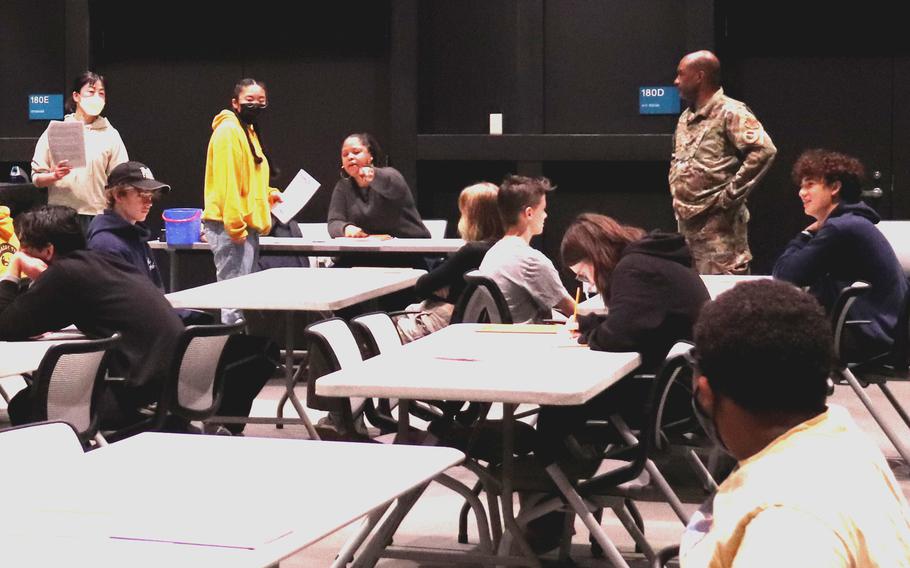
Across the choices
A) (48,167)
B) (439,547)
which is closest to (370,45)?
(48,167)

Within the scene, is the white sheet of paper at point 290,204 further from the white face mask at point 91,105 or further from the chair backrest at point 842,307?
the chair backrest at point 842,307

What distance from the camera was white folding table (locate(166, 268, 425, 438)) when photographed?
6.05 metres

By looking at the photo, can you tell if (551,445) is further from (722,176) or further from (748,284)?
(722,176)

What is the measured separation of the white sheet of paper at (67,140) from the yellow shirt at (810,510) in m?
7.11

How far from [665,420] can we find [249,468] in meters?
1.80

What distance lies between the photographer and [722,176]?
25.8 feet

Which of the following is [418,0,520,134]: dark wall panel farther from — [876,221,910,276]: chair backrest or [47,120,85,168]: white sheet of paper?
[876,221,910,276]: chair backrest

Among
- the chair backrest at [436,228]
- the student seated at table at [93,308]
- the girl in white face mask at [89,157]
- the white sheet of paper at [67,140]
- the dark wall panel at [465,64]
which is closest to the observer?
the student seated at table at [93,308]

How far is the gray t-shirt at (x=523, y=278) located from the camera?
5.96m

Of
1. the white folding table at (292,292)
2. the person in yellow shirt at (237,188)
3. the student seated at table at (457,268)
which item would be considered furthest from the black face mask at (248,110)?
the student seated at table at (457,268)

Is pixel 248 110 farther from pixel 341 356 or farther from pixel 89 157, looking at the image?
pixel 341 356

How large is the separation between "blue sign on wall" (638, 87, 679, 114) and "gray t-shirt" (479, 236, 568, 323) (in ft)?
13.4

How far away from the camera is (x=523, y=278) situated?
5961mm

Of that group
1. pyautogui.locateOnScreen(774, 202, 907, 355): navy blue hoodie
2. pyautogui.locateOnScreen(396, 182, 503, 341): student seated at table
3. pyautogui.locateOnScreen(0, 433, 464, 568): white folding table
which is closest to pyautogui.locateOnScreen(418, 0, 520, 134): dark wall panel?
pyautogui.locateOnScreen(396, 182, 503, 341): student seated at table
